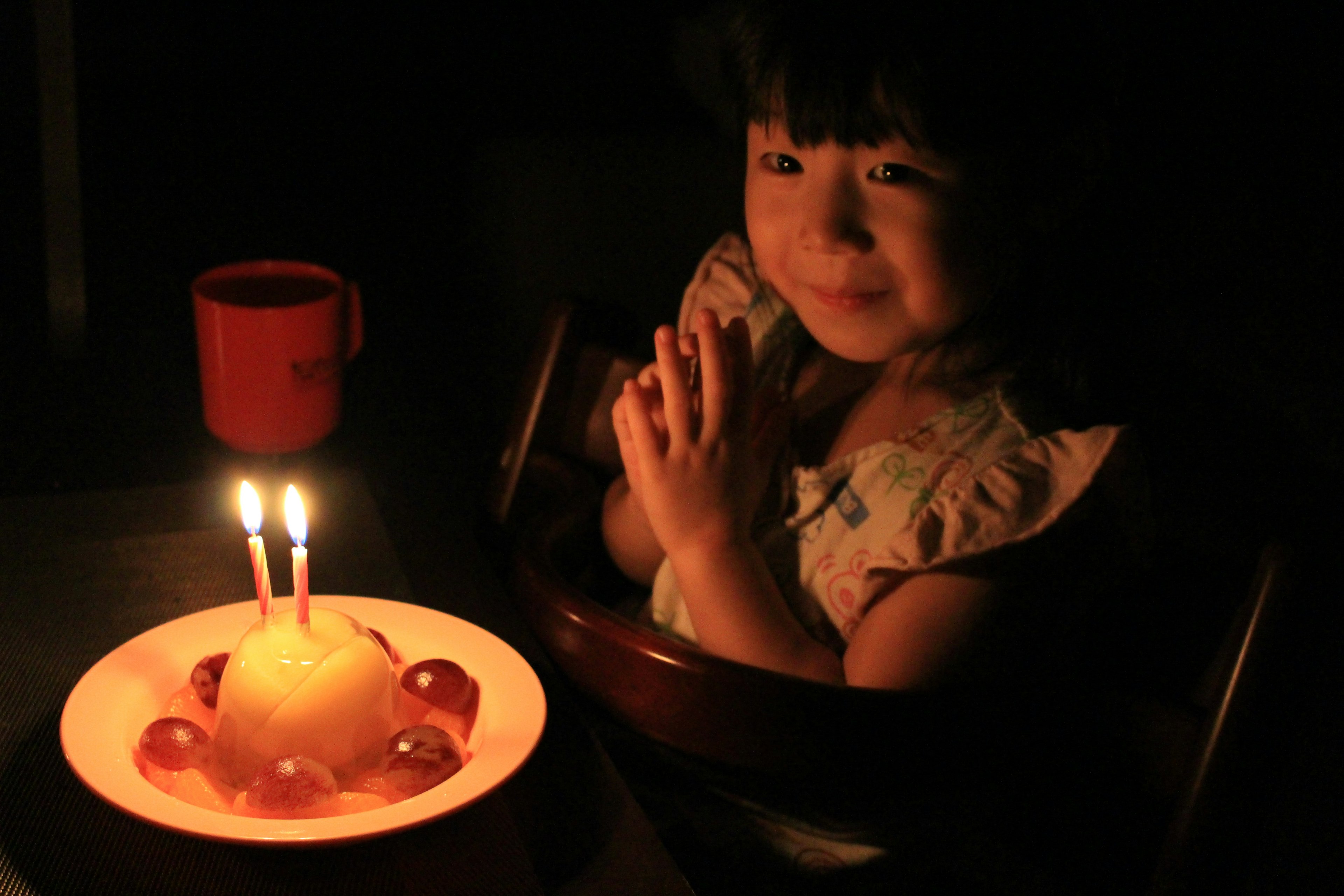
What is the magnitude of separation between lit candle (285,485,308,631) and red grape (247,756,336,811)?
0.07 meters

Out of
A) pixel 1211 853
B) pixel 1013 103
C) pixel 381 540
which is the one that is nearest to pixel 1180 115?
pixel 1013 103

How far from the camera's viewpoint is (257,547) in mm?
566

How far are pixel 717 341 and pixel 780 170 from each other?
0.13 meters

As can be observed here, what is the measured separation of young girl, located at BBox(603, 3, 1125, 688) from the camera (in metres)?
0.71

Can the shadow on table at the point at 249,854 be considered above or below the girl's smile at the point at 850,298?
below

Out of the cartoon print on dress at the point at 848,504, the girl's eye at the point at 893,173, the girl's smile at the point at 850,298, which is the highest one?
the girl's eye at the point at 893,173

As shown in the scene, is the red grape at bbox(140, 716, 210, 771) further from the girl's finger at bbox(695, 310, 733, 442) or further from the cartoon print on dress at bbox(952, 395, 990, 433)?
the cartoon print on dress at bbox(952, 395, 990, 433)

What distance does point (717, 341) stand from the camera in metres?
0.77

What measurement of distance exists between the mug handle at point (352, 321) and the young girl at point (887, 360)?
0.38 meters

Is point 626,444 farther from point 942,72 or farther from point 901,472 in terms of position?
point 942,72

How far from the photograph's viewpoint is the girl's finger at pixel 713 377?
77 cm

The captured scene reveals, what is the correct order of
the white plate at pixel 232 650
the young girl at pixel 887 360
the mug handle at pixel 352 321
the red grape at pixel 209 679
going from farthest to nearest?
the mug handle at pixel 352 321 → the young girl at pixel 887 360 → the red grape at pixel 209 679 → the white plate at pixel 232 650

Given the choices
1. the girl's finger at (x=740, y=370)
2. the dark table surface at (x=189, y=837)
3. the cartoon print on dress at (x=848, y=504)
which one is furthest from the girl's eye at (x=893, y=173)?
the dark table surface at (x=189, y=837)

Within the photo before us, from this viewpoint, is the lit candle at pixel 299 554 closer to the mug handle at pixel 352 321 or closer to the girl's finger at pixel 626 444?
the girl's finger at pixel 626 444
